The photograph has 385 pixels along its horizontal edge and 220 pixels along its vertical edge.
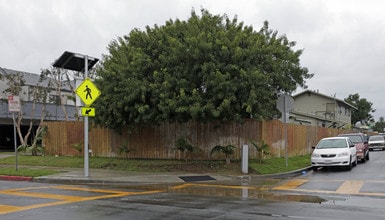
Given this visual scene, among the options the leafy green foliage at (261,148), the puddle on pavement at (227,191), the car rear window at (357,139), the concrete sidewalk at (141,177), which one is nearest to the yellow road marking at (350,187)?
the puddle on pavement at (227,191)

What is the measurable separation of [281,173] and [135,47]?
8.49 metres

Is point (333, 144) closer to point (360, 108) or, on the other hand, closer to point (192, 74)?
point (192, 74)

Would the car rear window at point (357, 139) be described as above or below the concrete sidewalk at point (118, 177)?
above

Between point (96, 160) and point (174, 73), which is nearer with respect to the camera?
point (174, 73)

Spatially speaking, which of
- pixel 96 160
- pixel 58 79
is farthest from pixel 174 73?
pixel 58 79

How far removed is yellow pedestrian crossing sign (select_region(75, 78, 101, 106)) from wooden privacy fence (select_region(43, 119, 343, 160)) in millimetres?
5058

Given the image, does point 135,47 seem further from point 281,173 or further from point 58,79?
point 58,79

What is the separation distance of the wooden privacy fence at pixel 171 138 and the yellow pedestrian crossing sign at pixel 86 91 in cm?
506

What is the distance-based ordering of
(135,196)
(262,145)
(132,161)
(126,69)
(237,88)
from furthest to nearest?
(132,161) → (262,145) → (126,69) → (237,88) → (135,196)

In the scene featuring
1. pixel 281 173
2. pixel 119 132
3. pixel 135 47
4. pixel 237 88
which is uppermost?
pixel 135 47

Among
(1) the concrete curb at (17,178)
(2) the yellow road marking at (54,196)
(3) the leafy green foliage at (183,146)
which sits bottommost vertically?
(1) the concrete curb at (17,178)

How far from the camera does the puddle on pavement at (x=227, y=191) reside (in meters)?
11.2

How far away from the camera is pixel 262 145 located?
18.7 meters

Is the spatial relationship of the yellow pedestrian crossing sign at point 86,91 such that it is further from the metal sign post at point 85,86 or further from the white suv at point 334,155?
the white suv at point 334,155
